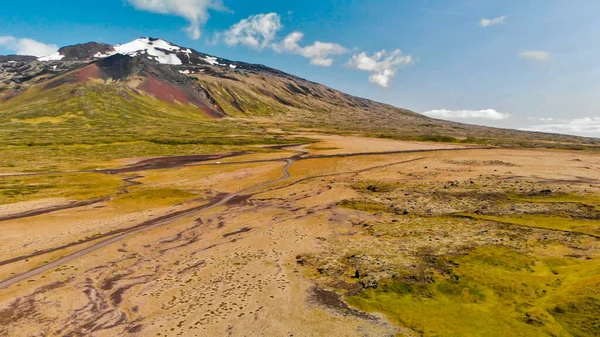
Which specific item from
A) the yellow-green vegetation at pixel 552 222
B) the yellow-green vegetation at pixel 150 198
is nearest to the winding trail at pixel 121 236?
the yellow-green vegetation at pixel 150 198

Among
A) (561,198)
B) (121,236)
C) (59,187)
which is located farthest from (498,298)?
(59,187)

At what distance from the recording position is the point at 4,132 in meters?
168

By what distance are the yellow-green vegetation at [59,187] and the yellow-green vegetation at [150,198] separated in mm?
5812

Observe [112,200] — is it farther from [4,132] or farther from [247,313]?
[4,132]

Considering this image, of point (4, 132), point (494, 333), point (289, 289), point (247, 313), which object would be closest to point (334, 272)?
point (289, 289)

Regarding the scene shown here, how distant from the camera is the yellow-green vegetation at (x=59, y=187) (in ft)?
225

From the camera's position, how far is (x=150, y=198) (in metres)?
68.6

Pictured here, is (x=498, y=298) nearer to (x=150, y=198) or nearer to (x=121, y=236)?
(x=121, y=236)

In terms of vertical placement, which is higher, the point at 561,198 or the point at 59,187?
the point at 561,198

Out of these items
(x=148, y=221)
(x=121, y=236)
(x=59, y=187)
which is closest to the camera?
(x=121, y=236)

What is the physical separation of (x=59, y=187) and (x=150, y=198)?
26.1m

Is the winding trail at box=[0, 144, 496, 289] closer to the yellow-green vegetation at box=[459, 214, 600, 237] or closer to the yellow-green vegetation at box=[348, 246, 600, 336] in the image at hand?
the yellow-green vegetation at box=[348, 246, 600, 336]

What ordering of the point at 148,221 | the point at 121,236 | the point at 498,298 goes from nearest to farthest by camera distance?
1. the point at 498,298
2. the point at 121,236
3. the point at 148,221

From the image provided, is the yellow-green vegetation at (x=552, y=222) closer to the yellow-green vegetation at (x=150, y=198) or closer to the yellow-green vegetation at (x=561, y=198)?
the yellow-green vegetation at (x=561, y=198)
